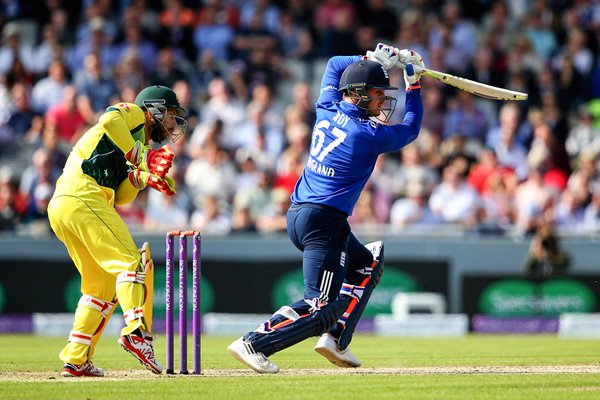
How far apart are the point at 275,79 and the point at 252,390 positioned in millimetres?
12070

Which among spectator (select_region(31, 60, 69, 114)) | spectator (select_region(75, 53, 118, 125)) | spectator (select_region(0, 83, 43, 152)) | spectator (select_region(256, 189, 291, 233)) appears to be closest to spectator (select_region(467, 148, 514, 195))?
spectator (select_region(256, 189, 291, 233))

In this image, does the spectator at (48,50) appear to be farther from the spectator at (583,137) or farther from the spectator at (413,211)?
the spectator at (583,137)

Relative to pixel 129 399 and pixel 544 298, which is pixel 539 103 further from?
pixel 129 399

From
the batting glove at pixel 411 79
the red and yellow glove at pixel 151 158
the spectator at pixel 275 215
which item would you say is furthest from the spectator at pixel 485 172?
the red and yellow glove at pixel 151 158

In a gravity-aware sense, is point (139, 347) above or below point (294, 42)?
below

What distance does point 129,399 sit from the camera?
24.9 ft

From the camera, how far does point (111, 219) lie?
9.10 metres

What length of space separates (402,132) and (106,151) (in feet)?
7.36

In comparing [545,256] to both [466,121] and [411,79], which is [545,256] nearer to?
[466,121]

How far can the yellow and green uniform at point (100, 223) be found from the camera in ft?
29.4

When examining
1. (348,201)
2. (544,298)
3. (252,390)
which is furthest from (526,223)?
(252,390)

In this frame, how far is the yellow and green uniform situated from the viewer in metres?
8.96

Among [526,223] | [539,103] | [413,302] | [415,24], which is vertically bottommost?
[413,302]

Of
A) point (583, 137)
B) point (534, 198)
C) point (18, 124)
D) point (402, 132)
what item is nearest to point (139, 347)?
point (402, 132)
